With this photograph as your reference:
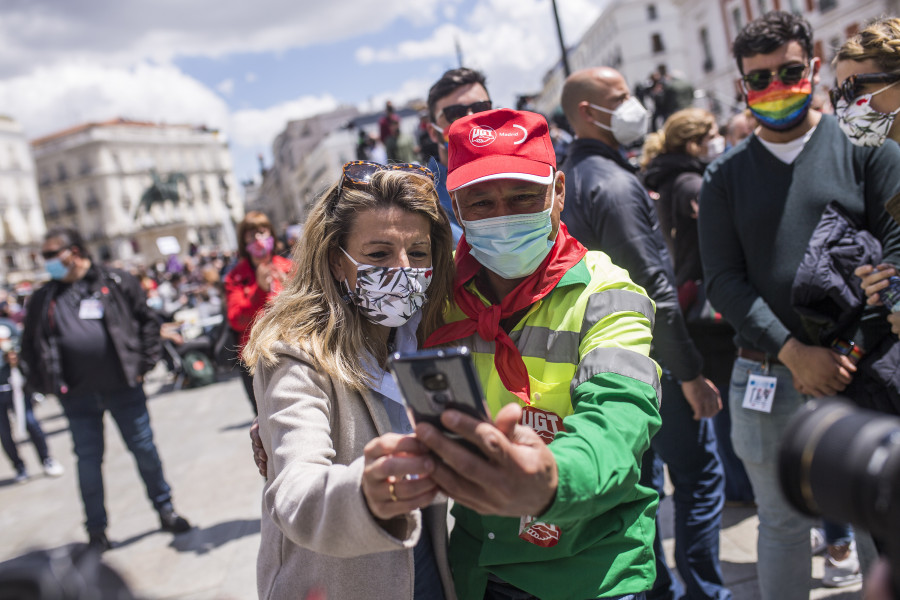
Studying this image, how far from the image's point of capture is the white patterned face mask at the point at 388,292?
168 cm

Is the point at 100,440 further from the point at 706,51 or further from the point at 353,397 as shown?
the point at 706,51

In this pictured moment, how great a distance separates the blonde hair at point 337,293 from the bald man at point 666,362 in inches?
42.8

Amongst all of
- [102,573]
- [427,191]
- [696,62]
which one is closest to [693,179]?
[427,191]

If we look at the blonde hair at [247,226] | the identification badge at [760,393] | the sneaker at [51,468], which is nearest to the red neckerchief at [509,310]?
the identification badge at [760,393]

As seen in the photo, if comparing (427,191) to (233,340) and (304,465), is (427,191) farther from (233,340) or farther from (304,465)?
(233,340)

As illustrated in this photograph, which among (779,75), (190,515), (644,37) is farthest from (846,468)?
(644,37)

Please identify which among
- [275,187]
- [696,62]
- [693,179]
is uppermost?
[275,187]

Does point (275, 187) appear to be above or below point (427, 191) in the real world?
above

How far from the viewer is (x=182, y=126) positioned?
85.1 meters

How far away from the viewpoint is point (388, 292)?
168 cm

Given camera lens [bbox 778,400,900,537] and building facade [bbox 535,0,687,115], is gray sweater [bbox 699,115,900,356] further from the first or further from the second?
building facade [bbox 535,0,687,115]

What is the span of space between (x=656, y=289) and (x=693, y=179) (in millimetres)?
1449

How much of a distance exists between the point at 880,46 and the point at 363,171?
71.0 inches

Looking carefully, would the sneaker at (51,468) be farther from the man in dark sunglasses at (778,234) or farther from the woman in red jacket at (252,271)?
the man in dark sunglasses at (778,234)
